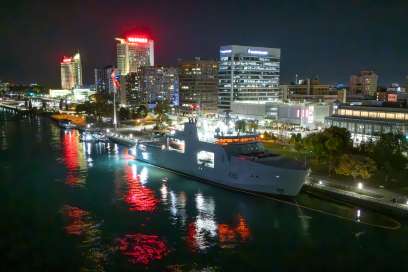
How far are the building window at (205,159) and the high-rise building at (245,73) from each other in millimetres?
44562

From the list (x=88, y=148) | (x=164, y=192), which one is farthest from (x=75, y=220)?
(x=88, y=148)

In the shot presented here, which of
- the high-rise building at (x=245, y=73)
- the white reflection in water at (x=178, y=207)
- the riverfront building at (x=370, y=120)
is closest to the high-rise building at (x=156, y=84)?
the high-rise building at (x=245, y=73)

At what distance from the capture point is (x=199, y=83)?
88625 mm

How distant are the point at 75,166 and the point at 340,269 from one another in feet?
74.0

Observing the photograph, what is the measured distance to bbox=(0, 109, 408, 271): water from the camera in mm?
14258

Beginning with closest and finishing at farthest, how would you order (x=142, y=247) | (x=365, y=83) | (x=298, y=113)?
1. (x=142, y=247)
2. (x=298, y=113)
3. (x=365, y=83)

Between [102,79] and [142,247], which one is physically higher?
[102,79]

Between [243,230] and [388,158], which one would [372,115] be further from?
[243,230]

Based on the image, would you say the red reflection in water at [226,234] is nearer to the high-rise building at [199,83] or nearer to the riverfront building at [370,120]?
the riverfront building at [370,120]

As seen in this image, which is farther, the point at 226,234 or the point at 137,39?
the point at 137,39

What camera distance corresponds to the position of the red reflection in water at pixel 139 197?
20109 mm

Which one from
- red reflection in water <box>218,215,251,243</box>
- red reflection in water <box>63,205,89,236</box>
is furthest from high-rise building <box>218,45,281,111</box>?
red reflection in water <box>218,215,251,243</box>

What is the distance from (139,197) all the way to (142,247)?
6.62 m

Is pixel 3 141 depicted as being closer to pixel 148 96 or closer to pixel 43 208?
pixel 43 208
